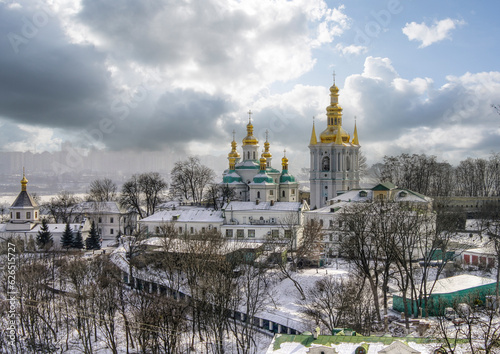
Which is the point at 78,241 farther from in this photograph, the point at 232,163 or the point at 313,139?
the point at 313,139

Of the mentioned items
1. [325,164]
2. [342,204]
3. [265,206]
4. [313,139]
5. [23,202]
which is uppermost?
[313,139]

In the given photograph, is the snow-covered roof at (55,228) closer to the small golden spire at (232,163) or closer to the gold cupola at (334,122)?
the small golden spire at (232,163)

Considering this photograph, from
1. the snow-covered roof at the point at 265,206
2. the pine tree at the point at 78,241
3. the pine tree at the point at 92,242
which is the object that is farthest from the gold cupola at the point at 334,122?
the pine tree at the point at 78,241

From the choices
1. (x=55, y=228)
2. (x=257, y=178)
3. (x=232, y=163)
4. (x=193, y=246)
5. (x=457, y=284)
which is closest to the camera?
(x=457, y=284)

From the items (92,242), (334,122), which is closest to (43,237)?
(92,242)

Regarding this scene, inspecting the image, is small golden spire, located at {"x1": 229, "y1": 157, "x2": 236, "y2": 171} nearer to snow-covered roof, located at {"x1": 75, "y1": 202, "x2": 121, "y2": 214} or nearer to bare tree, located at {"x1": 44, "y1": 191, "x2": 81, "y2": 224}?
snow-covered roof, located at {"x1": 75, "y1": 202, "x2": 121, "y2": 214}

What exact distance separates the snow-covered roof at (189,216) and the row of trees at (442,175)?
2444 cm

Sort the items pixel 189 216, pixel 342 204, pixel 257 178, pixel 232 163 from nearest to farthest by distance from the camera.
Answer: pixel 342 204 → pixel 189 216 → pixel 257 178 → pixel 232 163

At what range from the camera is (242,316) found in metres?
24.8

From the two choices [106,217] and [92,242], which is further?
[106,217]

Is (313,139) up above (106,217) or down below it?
above

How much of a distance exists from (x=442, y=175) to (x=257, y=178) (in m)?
25.2

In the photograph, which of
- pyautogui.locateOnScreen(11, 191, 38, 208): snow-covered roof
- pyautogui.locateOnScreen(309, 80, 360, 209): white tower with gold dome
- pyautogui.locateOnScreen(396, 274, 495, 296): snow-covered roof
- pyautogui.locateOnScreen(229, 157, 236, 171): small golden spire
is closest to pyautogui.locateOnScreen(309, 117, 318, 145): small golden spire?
pyautogui.locateOnScreen(309, 80, 360, 209): white tower with gold dome

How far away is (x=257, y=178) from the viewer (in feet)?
159
